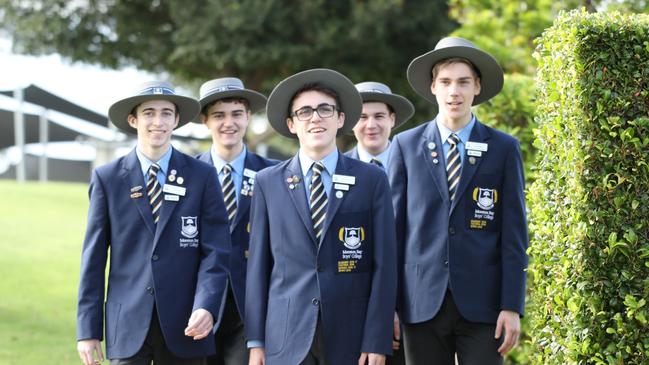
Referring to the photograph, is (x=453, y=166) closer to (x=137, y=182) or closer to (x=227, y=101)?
(x=137, y=182)

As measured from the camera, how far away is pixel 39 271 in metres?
17.1

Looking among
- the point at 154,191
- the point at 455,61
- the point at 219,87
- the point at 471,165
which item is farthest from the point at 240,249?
the point at 455,61

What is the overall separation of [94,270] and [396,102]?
304cm

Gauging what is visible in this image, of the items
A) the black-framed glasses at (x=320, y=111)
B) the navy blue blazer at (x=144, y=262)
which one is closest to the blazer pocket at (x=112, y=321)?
the navy blue blazer at (x=144, y=262)

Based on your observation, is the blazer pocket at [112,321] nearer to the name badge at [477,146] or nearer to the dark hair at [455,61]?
the name badge at [477,146]

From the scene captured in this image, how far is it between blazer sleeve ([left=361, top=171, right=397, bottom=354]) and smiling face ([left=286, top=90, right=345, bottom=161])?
0.34 metres

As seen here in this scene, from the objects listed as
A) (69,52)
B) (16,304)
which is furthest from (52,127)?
(16,304)

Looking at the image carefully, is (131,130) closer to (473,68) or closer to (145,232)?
(145,232)

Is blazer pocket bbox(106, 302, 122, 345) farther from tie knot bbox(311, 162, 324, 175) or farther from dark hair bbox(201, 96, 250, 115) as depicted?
dark hair bbox(201, 96, 250, 115)

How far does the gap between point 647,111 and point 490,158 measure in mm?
976

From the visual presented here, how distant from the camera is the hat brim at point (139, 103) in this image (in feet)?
18.5

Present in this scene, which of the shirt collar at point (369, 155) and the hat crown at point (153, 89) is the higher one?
the hat crown at point (153, 89)

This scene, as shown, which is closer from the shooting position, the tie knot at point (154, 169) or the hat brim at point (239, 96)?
the tie knot at point (154, 169)

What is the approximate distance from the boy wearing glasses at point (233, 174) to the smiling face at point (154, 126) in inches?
37.4
